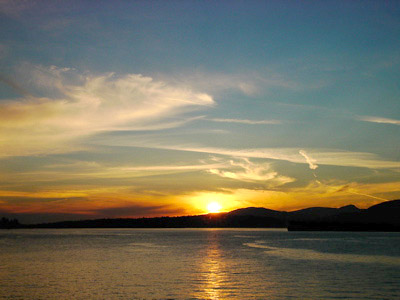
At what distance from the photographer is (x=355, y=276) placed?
52.0 m

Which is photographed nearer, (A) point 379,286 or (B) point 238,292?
(B) point 238,292

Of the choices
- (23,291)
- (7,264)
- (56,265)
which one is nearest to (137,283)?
(23,291)

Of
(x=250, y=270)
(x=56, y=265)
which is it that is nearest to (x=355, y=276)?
(x=250, y=270)

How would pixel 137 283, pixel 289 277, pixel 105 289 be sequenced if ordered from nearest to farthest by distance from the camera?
pixel 105 289
pixel 137 283
pixel 289 277

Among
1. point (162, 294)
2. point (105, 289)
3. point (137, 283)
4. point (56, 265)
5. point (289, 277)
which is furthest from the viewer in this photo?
point (56, 265)

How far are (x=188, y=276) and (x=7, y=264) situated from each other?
32.2 meters

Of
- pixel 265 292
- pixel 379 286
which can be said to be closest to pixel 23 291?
pixel 265 292

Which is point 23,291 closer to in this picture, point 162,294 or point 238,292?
point 162,294

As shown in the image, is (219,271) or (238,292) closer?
(238,292)

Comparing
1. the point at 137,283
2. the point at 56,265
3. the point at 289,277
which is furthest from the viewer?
the point at 56,265

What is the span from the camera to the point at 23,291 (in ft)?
135

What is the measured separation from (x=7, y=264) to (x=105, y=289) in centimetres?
3187

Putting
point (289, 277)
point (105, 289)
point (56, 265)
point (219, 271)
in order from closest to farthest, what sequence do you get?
point (105, 289) < point (289, 277) < point (219, 271) < point (56, 265)

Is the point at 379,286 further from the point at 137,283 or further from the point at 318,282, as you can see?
the point at 137,283
